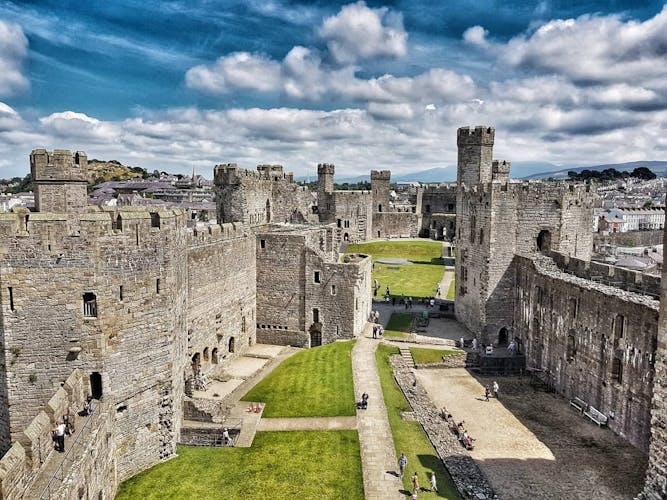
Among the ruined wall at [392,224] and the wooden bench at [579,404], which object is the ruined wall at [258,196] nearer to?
the wooden bench at [579,404]

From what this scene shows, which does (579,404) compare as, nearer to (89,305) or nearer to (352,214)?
(89,305)

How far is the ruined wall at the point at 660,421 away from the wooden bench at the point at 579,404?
28.6ft

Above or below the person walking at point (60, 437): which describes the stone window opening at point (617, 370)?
below

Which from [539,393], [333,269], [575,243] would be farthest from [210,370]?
[575,243]

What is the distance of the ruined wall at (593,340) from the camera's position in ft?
70.6

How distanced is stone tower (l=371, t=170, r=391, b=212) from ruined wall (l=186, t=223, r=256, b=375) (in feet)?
149

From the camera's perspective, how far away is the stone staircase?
31.3 metres

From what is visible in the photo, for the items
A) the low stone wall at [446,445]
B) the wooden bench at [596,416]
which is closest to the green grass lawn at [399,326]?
the low stone wall at [446,445]

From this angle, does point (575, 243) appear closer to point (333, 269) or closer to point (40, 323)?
point (333, 269)

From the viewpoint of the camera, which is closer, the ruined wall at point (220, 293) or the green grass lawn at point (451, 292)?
the ruined wall at point (220, 293)

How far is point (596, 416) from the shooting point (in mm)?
24312

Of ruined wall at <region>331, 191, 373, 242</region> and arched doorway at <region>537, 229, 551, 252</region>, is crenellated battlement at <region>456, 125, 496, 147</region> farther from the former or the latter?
ruined wall at <region>331, 191, 373, 242</region>

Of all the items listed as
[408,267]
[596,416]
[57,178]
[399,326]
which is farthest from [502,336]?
[57,178]

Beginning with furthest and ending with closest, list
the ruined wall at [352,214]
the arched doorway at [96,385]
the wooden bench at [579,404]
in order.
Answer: the ruined wall at [352,214] → the wooden bench at [579,404] → the arched doorway at [96,385]
